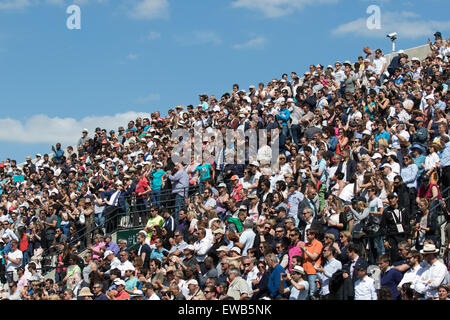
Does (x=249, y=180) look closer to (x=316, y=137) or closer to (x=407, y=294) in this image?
(x=316, y=137)

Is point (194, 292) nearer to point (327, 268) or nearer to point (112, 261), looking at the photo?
point (327, 268)

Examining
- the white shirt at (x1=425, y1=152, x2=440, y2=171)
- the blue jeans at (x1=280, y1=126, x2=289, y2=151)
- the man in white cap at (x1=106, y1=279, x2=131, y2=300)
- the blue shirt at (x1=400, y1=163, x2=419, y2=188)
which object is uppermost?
the blue jeans at (x1=280, y1=126, x2=289, y2=151)

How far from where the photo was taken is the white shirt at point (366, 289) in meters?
10.5

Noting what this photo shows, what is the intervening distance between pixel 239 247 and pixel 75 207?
8605mm

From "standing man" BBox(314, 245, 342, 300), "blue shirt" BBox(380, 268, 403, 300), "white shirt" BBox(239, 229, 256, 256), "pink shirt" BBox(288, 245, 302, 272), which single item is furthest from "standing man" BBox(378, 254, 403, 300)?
"white shirt" BBox(239, 229, 256, 256)

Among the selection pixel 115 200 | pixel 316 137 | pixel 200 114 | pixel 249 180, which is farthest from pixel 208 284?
pixel 200 114

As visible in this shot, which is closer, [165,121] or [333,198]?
[333,198]

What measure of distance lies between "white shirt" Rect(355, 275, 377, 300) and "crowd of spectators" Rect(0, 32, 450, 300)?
0.02 metres

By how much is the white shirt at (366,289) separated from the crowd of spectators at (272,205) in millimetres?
17

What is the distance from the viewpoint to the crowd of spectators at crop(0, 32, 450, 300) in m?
11.7

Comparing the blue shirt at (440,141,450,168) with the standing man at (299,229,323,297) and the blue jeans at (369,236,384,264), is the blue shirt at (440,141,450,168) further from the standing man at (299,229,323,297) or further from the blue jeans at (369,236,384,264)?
the standing man at (299,229,323,297)

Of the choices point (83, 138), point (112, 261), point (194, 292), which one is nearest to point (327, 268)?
Result: point (194, 292)

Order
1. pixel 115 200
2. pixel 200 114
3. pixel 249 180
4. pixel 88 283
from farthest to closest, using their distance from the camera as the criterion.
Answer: pixel 200 114
pixel 115 200
pixel 249 180
pixel 88 283

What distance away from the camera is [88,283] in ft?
48.5
